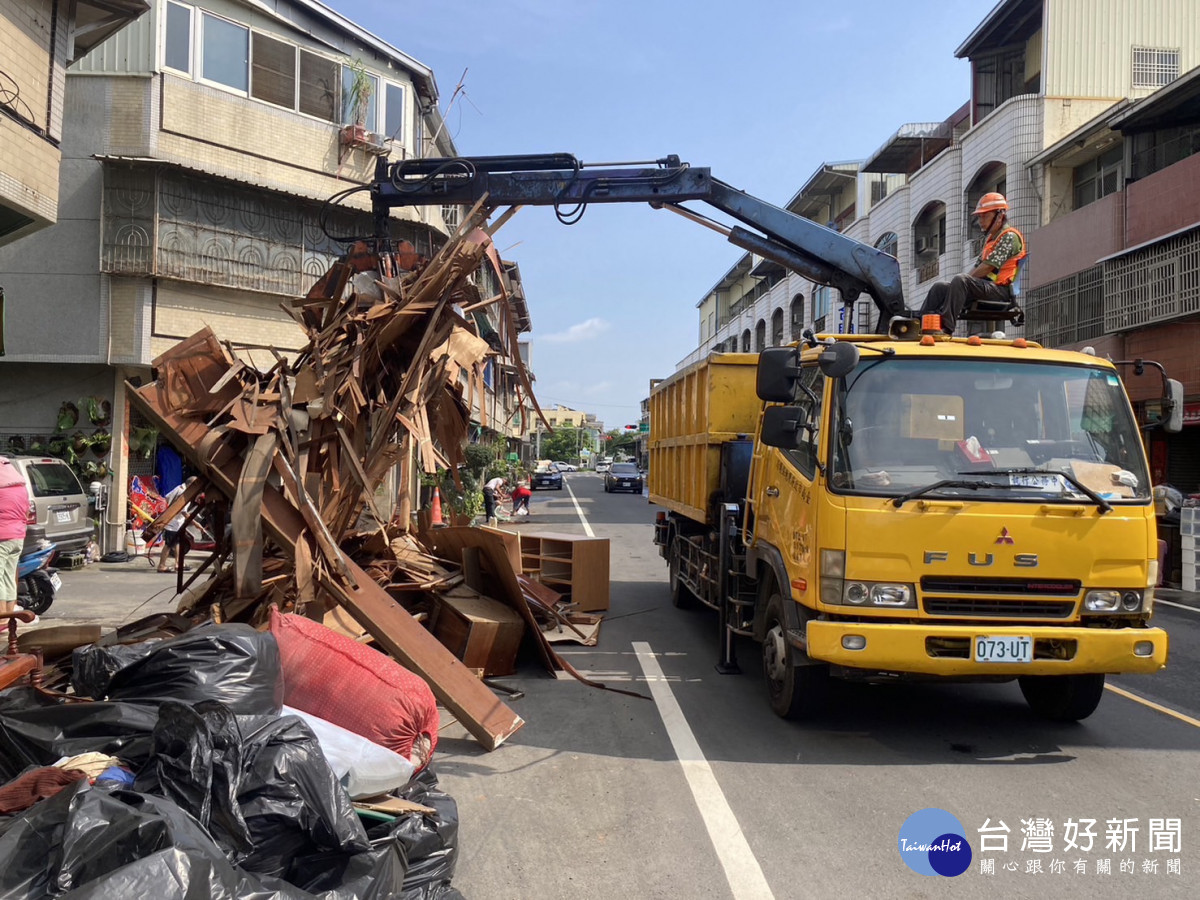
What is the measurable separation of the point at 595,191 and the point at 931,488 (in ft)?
16.1

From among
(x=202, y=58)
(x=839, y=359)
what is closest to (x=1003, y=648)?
(x=839, y=359)

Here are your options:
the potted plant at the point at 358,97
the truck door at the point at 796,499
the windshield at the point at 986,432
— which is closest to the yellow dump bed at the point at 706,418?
the truck door at the point at 796,499

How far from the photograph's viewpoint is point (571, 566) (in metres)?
9.77

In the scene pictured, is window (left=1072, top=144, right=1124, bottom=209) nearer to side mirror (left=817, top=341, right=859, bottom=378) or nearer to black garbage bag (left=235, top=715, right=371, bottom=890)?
side mirror (left=817, top=341, right=859, bottom=378)

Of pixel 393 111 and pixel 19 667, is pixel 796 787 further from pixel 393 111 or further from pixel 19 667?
pixel 393 111

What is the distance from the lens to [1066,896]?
137 inches

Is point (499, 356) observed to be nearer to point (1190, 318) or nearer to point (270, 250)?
point (270, 250)

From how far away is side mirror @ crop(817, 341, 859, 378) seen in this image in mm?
5078

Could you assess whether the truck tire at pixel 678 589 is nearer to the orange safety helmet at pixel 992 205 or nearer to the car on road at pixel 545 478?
the orange safety helmet at pixel 992 205

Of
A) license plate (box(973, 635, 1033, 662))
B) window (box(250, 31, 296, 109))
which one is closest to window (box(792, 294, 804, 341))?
window (box(250, 31, 296, 109))

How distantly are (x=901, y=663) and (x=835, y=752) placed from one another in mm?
800

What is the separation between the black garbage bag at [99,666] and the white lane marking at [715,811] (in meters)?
Answer: 2.82

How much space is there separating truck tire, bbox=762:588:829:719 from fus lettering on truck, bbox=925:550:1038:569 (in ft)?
3.40

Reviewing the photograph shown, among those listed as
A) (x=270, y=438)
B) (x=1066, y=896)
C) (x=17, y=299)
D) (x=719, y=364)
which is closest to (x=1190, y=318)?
(x=719, y=364)
